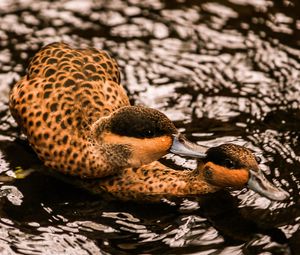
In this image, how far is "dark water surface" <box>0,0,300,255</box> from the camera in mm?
5000

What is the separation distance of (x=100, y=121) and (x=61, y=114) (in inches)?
12.2

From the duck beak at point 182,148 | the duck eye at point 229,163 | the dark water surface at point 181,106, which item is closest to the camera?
the dark water surface at point 181,106

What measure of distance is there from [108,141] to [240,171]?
927mm

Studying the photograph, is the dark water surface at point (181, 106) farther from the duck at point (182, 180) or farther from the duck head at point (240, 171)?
the duck head at point (240, 171)

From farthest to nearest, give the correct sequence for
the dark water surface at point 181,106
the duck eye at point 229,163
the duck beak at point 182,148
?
the duck beak at point 182,148 → the duck eye at point 229,163 → the dark water surface at point 181,106

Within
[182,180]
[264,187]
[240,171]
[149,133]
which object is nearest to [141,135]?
[149,133]

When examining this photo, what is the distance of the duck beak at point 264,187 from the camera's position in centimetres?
504

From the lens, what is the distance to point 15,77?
261 inches

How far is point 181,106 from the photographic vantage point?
6.37 m

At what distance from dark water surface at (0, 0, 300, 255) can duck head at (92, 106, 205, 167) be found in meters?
0.37

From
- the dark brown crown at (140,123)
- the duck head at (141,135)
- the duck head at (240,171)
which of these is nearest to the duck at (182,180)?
the duck head at (240,171)

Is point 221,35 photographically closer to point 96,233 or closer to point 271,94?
point 271,94

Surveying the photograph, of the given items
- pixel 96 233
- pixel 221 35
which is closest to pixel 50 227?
pixel 96 233

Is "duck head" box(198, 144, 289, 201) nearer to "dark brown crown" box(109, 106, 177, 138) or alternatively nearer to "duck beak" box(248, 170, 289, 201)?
"duck beak" box(248, 170, 289, 201)
